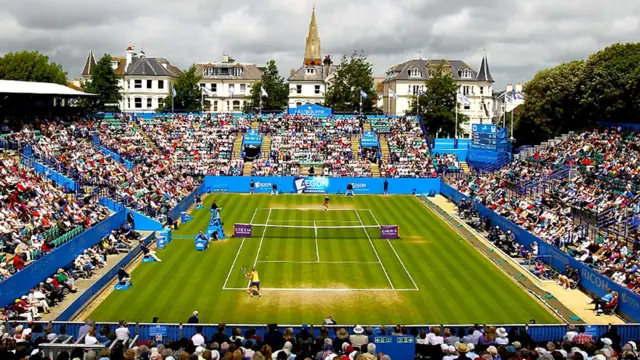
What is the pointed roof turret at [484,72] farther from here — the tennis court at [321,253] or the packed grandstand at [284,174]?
the tennis court at [321,253]

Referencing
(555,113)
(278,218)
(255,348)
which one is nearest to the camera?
(255,348)

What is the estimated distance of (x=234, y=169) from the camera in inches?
2424

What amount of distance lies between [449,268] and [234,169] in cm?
3428

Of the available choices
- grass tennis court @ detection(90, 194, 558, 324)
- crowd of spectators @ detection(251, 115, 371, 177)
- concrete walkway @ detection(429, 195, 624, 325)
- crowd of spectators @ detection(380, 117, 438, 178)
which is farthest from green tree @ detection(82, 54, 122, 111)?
concrete walkway @ detection(429, 195, 624, 325)

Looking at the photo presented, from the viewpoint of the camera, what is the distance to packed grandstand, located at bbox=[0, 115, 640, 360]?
49.8ft

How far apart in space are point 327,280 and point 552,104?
52.5m

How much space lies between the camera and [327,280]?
28891 millimetres

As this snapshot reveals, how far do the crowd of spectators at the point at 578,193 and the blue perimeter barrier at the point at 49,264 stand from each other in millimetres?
24880

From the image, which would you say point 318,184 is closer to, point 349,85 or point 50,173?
point 50,173

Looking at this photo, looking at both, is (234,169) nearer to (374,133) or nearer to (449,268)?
(374,133)

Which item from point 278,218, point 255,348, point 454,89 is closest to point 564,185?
point 278,218

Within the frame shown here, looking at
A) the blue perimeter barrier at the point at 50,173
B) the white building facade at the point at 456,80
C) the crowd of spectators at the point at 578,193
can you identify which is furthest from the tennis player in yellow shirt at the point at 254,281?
the white building facade at the point at 456,80

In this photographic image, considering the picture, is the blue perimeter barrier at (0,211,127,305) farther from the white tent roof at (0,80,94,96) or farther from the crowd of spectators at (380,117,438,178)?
the crowd of spectators at (380,117,438,178)

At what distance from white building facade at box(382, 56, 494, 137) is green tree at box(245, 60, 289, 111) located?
63.5 feet
